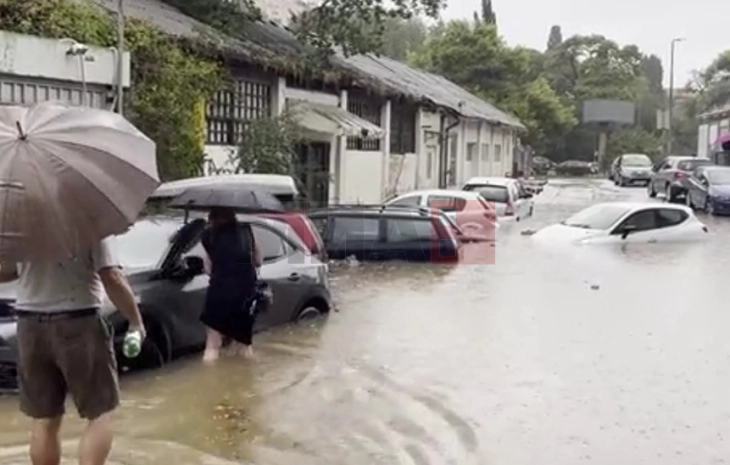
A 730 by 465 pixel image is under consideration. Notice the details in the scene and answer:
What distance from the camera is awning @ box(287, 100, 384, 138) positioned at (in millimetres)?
24000

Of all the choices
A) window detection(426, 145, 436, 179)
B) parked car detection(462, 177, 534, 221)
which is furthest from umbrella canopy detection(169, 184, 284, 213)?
window detection(426, 145, 436, 179)

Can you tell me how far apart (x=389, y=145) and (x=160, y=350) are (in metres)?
24.7

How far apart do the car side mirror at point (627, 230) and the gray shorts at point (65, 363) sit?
18.2 meters

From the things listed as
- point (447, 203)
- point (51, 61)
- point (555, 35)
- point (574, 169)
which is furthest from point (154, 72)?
point (555, 35)

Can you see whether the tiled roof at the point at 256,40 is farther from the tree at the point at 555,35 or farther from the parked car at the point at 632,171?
the tree at the point at 555,35

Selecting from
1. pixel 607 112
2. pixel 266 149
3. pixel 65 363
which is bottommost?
pixel 65 363

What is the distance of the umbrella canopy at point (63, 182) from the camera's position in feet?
16.2

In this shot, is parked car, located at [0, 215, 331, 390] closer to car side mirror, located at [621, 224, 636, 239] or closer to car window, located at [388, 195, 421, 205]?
car window, located at [388, 195, 421, 205]

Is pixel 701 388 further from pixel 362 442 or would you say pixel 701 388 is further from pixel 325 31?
pixel 325 31

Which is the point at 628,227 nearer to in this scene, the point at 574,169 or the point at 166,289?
the point at 166,289

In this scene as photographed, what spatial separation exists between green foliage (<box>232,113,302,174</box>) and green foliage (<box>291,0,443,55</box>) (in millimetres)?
5184

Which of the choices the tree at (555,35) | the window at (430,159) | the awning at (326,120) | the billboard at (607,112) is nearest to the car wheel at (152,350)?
the awning at (326,120)

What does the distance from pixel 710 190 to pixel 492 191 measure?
988 cm

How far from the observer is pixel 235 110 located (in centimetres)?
2223
